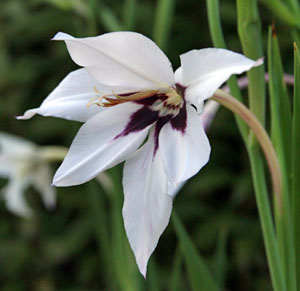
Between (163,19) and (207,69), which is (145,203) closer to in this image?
(207,69)

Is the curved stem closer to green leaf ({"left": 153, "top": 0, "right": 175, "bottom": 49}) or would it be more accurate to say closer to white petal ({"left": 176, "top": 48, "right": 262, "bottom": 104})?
white petal ({"left": 176, "top": 48, "right": 262, "bottom": 104})

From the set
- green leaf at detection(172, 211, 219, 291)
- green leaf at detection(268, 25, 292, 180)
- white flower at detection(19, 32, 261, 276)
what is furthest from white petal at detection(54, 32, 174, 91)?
green leaf at detection(172, 211, 219, 291)

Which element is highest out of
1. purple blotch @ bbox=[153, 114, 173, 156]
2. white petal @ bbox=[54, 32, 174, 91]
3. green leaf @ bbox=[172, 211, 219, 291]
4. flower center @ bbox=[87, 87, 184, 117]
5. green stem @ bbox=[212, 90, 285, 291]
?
white petal @ bbox=[54, 32, 174, 91]

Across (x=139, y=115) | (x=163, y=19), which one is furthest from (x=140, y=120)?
(x=163, y=19)

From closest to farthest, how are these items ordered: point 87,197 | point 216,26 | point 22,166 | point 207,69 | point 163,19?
point 207,69
point 216,26
point 163,19
point 22,166
point 87,197

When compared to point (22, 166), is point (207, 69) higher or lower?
higher
